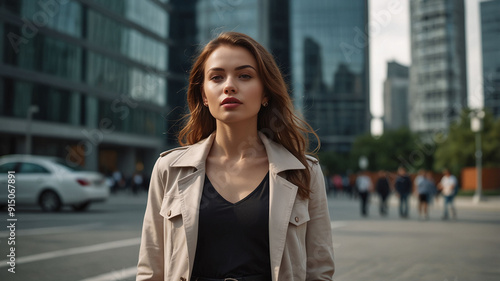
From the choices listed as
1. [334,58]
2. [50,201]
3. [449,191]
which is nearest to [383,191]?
[449,191]

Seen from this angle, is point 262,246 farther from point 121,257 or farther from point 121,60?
point 121,60

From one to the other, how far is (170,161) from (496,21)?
69792 millimetres

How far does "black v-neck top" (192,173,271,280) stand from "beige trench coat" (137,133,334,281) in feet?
0.16

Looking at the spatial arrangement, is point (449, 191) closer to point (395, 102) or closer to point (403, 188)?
point (403, 188)

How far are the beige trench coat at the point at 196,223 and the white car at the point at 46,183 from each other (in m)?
13.3

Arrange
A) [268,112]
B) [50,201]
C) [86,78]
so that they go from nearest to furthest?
[268,112] < [50,201] < [86,78]

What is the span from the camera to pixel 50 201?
47.8 feet

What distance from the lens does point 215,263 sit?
1.97 m

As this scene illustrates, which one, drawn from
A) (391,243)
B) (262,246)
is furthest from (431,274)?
(262,246)

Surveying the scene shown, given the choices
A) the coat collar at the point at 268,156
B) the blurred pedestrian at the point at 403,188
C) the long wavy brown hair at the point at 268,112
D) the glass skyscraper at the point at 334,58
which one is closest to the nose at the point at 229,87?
the long wavy brown hair at the point at 268,112

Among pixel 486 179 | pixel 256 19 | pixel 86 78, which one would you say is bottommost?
pixel 486 179

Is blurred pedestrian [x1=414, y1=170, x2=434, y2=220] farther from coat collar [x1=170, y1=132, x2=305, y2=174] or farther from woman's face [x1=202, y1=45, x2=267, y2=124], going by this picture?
woman's face [x1=202, y1=45, x2=267, y2=124]

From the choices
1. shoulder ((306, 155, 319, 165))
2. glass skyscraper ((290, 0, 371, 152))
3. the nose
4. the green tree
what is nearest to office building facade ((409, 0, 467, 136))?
glass skyscraper ((290, 0, 371, 152))

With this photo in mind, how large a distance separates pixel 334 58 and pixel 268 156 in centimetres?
8207
